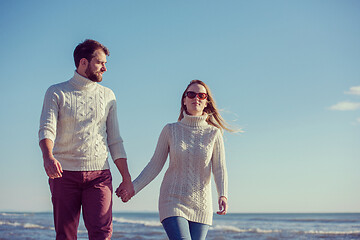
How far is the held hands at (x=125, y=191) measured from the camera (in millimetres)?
4168

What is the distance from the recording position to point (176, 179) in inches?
166

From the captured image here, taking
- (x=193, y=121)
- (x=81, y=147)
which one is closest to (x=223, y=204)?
(x=193, y=121)

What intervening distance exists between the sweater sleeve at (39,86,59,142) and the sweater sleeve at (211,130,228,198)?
60.8 inches

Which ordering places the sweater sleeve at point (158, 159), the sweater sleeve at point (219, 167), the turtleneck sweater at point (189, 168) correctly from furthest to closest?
1. the sweater sleeve at point (158, 159)
2. the sweater sleeve at point (219, 167)
3. the turtleneck sweater at point (189, 168)

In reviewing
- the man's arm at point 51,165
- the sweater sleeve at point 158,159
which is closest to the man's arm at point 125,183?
the sweater sleeve at point 158,159

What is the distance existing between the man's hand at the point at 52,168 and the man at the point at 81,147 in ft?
0.09

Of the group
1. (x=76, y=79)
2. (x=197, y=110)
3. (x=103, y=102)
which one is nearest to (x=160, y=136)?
(x=197, y=110)

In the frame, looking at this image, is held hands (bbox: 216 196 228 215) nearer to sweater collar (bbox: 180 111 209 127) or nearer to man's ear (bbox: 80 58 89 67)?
sweater collar (bbox: 180 111 209 127)

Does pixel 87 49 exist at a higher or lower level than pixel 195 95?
higher

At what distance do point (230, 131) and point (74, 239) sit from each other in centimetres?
200

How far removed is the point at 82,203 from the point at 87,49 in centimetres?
133

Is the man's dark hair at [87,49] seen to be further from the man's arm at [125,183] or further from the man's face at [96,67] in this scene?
the man's arm at [125,183]

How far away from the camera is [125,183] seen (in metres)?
4.16

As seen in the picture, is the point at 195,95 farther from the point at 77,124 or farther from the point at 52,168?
the point at 52,168
